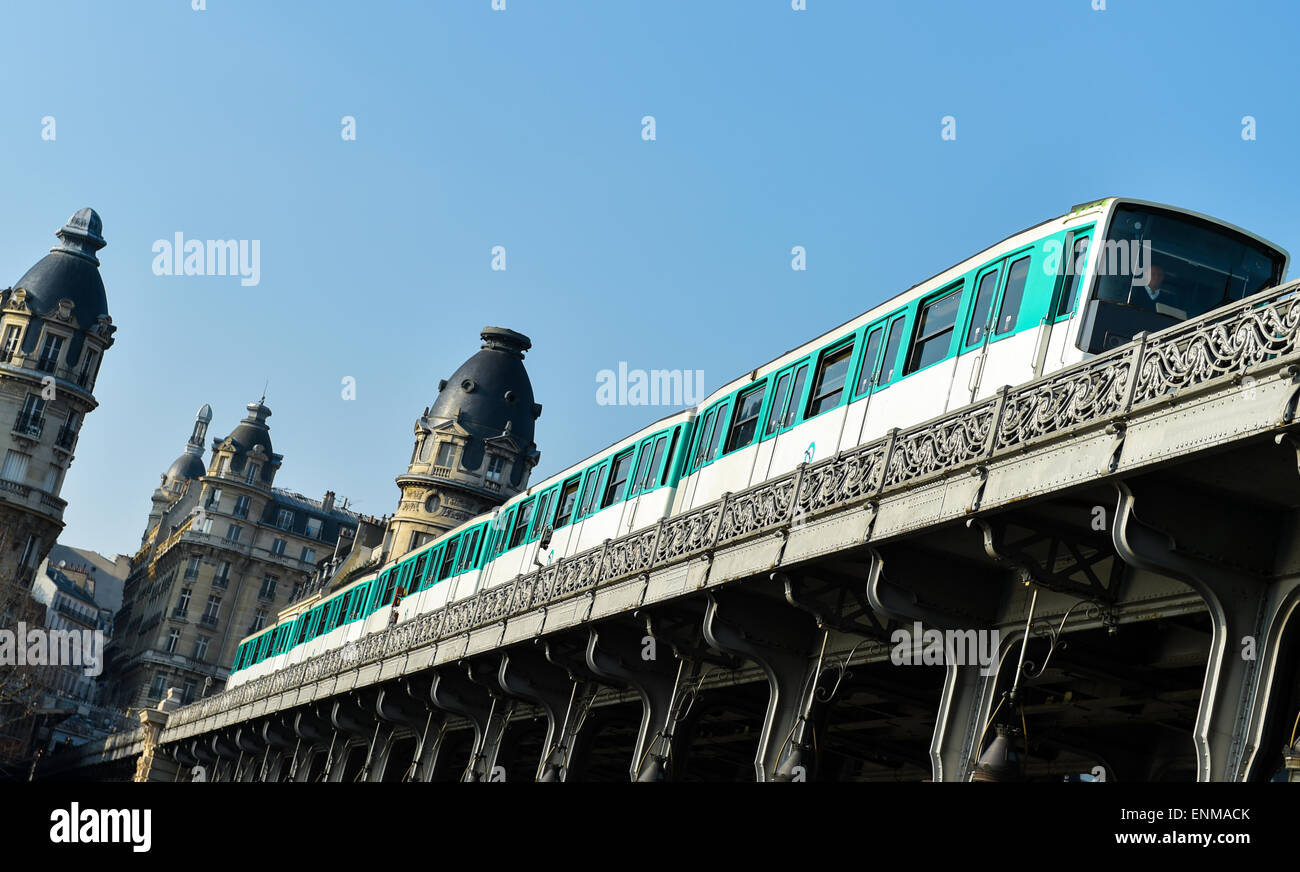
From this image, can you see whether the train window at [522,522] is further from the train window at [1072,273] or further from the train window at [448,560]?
the train window at [1072,273]

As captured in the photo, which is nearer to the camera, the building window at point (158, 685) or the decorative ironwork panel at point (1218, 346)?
the decorative ironwork panel at point (1218, 346)

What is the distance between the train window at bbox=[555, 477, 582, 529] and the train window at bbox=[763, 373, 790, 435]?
10.7 meters

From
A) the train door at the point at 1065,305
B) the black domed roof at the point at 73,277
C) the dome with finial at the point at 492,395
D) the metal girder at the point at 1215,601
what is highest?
the black domed roof at the point at 73,277

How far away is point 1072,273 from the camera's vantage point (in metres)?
22.1

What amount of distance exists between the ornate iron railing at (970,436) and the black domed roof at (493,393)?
69.3 m

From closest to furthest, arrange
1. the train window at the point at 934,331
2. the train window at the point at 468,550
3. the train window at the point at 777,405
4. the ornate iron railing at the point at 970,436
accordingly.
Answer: the ornate iron railing at the point at 970,436
the train window at the point at 934,331
the train window at the point at 777,405
the train window at the point at 468,550

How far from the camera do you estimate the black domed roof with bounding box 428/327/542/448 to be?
4050 inches

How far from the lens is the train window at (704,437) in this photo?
108 ft

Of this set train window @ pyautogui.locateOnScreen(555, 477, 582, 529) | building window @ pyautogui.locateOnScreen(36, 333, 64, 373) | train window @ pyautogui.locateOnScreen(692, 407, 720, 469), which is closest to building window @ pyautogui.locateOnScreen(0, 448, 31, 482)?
building window @ pyautogui.locateOnScreen(36, 333, 64, 373)

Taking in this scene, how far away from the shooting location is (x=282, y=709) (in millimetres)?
54812

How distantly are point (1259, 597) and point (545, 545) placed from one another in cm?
2602

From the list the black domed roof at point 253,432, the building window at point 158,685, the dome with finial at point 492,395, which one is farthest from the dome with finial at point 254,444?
the dome with finial at point 492,395

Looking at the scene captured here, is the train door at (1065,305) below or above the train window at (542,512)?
below

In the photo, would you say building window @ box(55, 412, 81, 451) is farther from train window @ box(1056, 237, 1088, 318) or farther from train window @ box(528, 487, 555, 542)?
train window @ box(1056, 237, 1088, 318)
